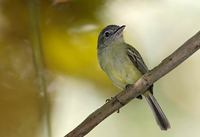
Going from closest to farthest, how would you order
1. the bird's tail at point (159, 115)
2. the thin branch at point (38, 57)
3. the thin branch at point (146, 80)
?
the thin branch at point (146, 80) < the bird's tail at point (159, 115) < the thin branch at point (38, 57)

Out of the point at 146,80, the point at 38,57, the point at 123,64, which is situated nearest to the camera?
the point at 146,80

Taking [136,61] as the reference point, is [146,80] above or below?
below

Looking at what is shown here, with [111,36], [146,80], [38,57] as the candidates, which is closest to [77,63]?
[38,57]

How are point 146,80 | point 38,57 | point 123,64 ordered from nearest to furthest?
point 146,80 → point 123,64 → point 38,57

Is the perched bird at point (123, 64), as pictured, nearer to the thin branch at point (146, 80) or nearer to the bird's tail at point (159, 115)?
the bird's tail at point (159, 115)

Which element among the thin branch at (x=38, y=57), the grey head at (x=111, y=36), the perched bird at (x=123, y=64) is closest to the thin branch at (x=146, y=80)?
the perched bird at (x=123, y=64)

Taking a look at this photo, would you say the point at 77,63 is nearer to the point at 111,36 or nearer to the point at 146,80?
the point at 111,36

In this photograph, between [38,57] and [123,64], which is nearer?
[123,64]

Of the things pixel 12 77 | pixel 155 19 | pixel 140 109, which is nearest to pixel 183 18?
pixel 155 19
